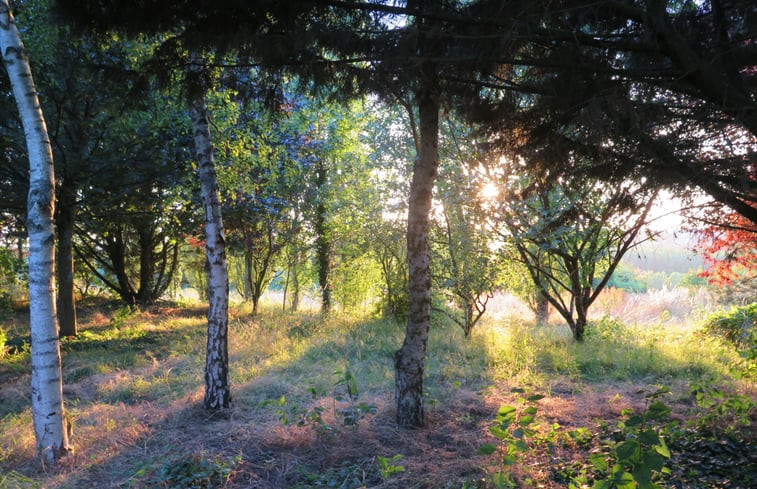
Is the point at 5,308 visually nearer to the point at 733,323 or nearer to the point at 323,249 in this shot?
the point at 323,249

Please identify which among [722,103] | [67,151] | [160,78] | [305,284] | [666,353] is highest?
[67,151]

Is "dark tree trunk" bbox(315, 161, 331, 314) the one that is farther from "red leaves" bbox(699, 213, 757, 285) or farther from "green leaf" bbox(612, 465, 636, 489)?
"green leaf" bbox(612, 465, 636, 489)

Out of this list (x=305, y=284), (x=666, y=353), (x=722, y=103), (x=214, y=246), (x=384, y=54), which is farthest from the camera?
(x=305, y=284)

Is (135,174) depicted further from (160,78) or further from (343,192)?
(160,78)

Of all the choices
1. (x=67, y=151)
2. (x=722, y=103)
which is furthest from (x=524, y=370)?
(x=67, y=151)

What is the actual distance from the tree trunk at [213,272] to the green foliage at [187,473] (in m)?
1.24

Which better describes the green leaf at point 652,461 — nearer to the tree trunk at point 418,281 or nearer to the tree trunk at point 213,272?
the tree trunk at point 418,281

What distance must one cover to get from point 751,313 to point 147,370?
34.6 ft

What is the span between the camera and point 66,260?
9.01 m

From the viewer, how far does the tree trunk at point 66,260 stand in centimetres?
870

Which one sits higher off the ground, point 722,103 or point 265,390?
point 722,103

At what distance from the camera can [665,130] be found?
11.1 ft

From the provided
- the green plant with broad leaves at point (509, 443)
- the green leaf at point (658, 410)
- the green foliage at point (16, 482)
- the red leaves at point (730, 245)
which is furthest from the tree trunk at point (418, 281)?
the red leaves at point (730, 245)

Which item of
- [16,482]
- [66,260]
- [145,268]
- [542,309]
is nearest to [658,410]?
[16,482]
